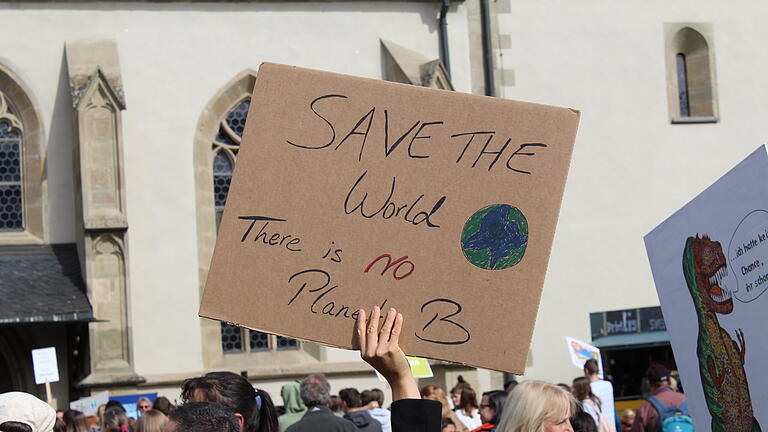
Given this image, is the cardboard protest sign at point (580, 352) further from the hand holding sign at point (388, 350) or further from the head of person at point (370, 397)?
the hand holding sign at point (388, 350)

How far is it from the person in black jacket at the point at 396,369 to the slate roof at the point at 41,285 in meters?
13.2

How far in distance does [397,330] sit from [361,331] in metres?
0.10

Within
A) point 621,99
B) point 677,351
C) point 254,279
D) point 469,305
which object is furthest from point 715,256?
point 621,99

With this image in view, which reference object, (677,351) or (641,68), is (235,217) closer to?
(677,351)

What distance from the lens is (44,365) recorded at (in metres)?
14.1

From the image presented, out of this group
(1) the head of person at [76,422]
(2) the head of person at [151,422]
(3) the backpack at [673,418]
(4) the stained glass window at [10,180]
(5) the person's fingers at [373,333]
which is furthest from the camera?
(4) the stained glass window at [10,180]

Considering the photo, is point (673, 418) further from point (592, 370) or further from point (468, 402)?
point (468, 402)

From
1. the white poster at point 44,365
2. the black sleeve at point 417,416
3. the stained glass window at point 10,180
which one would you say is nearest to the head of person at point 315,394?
the black sleeve at point 417,416

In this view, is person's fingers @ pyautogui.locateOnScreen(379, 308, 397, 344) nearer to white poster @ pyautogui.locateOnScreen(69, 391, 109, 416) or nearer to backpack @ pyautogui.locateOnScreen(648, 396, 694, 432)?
backpack @ pyautogui.locateOnScreen(648, 396, 694, 432)

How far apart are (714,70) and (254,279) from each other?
17.0m

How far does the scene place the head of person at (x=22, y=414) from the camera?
157 inches

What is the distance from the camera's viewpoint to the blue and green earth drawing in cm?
362

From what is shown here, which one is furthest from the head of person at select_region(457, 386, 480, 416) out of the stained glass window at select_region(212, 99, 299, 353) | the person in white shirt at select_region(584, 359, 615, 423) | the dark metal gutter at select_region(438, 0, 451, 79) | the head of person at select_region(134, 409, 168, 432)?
the dark metal gutter at select_region(438, 0, 451, 79)

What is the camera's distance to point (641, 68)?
19.3 metres
